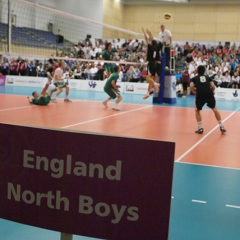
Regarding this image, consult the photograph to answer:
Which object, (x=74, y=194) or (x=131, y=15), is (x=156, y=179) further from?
(x=131, y=15)

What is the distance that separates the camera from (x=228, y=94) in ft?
69.3

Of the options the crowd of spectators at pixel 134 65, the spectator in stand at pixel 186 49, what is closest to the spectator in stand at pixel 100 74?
the crowd of spectators at pixel 134 65

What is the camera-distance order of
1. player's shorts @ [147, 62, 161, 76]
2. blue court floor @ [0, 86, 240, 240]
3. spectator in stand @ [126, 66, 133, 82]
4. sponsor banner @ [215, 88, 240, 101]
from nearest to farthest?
1. blue court floor @ [0, 86, 240, 240]
2. player's shorts @ [147, 62, 161, 76]
3. sponsor banner @ [215, 88, 240, 101]
4. spectator in stand @ [126, 66, 133, 82]

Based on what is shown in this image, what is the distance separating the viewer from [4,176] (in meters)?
2.92

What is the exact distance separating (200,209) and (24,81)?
22170mm

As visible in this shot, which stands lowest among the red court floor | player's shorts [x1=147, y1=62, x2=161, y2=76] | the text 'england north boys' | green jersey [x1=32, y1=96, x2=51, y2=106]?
the red court floor

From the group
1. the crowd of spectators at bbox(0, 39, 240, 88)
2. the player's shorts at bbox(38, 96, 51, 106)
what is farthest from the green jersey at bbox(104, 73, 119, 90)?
the crowd of spectators at bbox(0, 39, 240, 88)

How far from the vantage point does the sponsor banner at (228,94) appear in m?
20.8

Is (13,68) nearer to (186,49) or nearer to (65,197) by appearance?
(186,49)

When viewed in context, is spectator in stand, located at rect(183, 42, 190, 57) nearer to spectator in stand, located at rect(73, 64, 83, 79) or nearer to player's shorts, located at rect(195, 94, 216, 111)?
spectator in stand, located at rect(73, 64, 83, 79)

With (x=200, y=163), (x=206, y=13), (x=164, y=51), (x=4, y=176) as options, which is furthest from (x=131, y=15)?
(x=4, y=176)

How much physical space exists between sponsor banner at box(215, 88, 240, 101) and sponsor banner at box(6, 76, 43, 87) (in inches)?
421

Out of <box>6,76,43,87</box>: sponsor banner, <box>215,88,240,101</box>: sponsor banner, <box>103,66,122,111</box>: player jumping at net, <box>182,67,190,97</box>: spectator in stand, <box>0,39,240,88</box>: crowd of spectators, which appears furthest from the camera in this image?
<box>6,76,43,87</box>: sponsor banner

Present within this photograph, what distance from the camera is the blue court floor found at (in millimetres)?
3633
